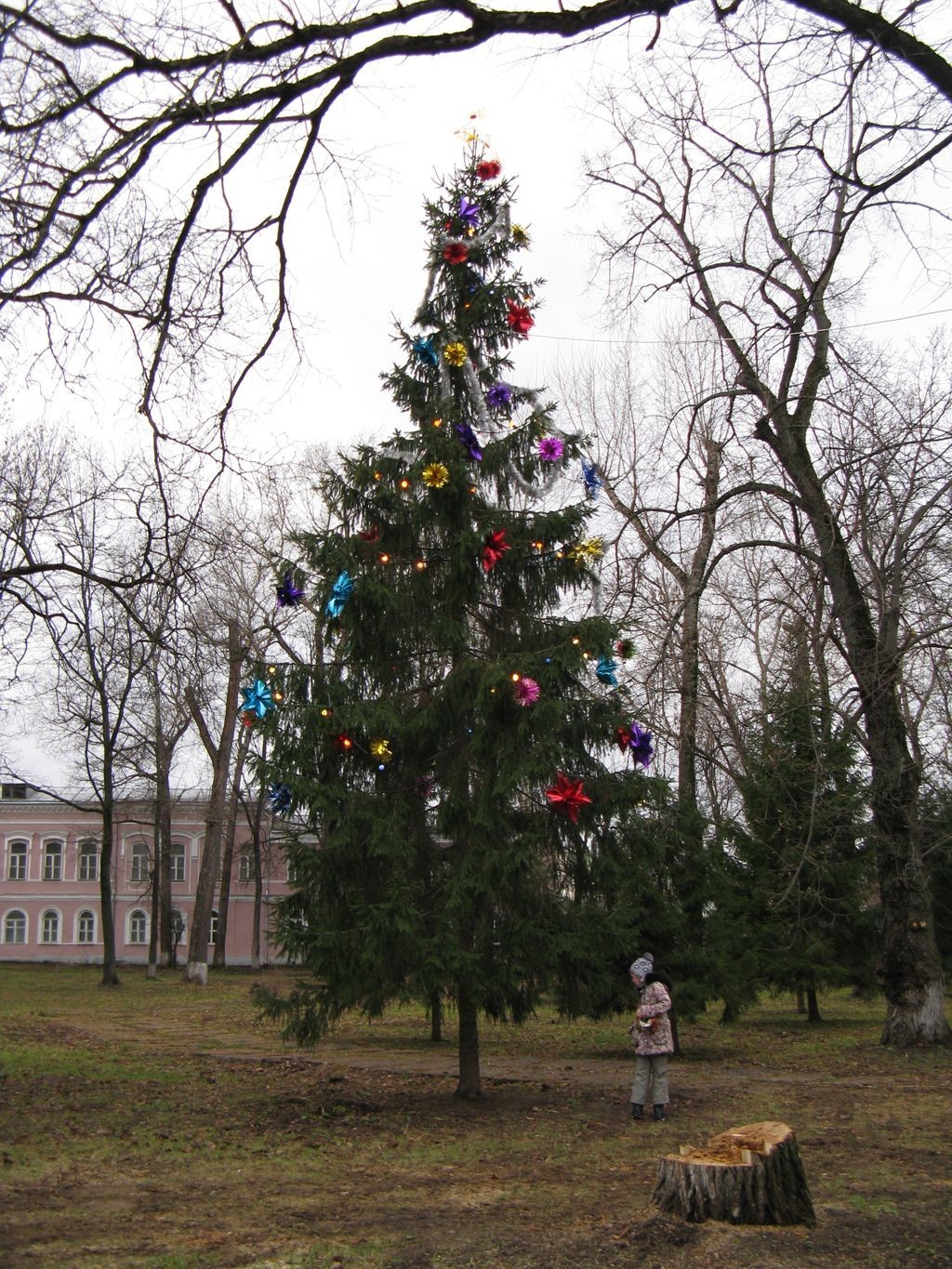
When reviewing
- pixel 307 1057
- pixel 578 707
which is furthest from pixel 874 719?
pixel 307 1057

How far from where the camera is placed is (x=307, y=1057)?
609 inches

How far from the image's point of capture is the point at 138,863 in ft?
178

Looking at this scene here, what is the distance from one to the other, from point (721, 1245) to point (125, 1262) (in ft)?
9.27

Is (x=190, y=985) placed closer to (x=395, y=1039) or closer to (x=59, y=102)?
(x=395, y=1039)

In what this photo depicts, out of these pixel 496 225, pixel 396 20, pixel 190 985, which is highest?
pixel 496 225

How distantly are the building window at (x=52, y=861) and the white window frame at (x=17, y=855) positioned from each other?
0.79 metres

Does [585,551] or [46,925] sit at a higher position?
[585,551]

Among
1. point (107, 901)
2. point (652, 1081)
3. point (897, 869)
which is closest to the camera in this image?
point (652, 1081)

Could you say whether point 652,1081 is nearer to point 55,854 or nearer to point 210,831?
point 210,831

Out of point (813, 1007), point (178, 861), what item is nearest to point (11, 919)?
point (178, 861)

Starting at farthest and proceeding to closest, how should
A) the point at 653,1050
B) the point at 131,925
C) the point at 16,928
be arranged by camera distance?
the point at 131,925, the point at 16,928, the point at 653,1050

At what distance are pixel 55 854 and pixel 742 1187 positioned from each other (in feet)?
173

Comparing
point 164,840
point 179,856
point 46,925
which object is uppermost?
point 164,840

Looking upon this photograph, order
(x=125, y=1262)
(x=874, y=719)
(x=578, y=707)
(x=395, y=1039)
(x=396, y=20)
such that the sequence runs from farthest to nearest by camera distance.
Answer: (x=395, y=1039), (x=874, y=719), (x=578, y=707), (x=125, y=1262), (x=396, y=20)
